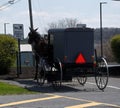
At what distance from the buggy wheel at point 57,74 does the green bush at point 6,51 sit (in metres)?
7.51

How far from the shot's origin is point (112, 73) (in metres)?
28.2

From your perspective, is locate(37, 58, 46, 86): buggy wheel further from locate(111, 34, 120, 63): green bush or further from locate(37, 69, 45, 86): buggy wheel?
locate(111, 34, 120, 63): green bush

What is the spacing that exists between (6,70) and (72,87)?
7880 millimetres

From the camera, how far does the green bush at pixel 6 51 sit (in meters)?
26.9

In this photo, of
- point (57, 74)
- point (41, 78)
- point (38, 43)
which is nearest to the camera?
point (57, 74)

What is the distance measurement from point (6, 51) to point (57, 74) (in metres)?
8.42

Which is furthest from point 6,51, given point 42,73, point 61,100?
point 61,100

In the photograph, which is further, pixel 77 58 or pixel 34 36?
pixel 34 36

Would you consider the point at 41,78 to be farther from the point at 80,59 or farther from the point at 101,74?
the point at 101,74

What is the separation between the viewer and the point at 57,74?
19.2m

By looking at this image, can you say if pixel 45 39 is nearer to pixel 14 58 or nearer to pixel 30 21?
pixel 14 58

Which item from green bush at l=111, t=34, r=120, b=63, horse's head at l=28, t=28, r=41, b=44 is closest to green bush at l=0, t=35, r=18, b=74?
horse's head at l=28, t=28, r=41, b=44

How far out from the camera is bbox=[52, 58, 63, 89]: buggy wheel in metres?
18.8

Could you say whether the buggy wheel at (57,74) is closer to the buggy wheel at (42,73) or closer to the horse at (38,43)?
the buggy wheel at (42,73)
